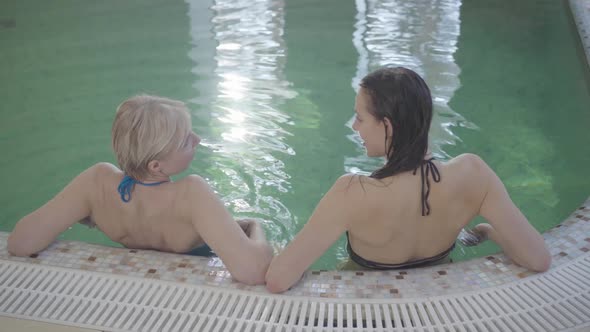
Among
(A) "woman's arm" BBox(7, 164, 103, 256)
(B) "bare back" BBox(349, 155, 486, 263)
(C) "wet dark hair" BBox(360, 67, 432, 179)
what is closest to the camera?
(C) "wet dark hair" BBox(360, 67, 432, 179)

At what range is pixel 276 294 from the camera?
207cm

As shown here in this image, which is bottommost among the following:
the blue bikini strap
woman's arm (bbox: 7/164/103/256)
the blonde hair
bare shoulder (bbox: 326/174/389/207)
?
woman's arm (bbox: 7/164/103/256)

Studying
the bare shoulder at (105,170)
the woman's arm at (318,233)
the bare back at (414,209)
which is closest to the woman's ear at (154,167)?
the bare shoulder at (105,170)

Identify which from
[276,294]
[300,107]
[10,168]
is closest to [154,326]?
[276,294]

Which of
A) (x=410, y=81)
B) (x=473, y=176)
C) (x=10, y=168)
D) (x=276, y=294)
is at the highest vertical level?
(x=410, y=81)

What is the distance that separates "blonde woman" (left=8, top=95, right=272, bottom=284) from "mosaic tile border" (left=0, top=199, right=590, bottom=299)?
0.08 meters

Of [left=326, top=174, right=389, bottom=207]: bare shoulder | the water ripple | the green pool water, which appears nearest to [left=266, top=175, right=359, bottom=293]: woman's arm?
[left=326, top=174, right=389, bottom=207]: bare shoulder

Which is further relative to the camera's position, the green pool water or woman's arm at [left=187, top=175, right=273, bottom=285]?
the green pool water

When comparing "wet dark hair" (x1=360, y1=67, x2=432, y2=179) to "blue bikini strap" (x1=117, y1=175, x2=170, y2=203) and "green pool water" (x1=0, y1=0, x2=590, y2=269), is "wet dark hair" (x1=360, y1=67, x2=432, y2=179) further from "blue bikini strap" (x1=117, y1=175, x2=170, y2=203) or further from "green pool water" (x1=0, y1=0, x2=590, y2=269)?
"green pool water" (x1=0, y1=0, x2=590, y2=269)

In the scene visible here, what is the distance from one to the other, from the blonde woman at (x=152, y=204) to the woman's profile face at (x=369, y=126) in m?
0.56

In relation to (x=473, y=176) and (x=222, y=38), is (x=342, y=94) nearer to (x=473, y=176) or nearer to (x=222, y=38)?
(x=222, y=38)

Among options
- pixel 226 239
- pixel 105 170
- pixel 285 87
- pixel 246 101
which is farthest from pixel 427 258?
pixel 285 87

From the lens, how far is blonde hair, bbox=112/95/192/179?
2029mm

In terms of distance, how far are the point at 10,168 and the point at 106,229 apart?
1992 mm
